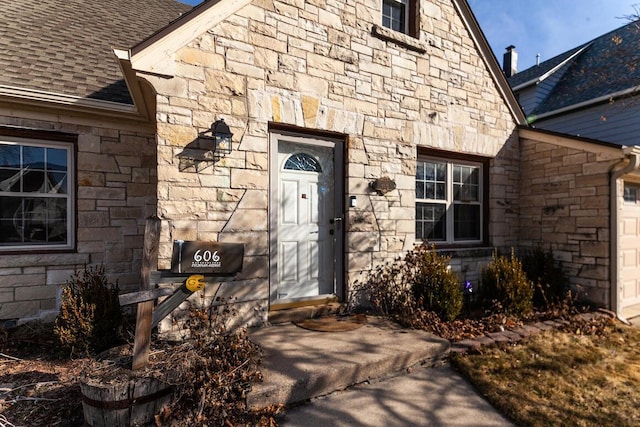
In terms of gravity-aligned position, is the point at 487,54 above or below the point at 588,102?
below

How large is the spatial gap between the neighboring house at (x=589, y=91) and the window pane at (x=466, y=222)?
4958 mm

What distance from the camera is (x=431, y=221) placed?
245 inches

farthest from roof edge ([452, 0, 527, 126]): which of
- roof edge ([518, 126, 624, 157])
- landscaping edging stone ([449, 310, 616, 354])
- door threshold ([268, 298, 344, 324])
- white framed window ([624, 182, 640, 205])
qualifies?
door threshold ([268, 298, 344, 324])

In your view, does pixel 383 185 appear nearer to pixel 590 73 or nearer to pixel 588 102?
pixel 588 102

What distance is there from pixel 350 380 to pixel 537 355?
2.56m

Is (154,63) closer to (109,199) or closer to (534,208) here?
(109,199)

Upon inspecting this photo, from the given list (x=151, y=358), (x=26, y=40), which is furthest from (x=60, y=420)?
(x=26, y=40)

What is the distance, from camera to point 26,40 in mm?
5602

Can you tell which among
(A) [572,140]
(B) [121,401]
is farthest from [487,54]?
(B) [121,401]

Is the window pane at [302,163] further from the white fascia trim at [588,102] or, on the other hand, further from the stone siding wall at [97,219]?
the white fascia trim at [588,102]

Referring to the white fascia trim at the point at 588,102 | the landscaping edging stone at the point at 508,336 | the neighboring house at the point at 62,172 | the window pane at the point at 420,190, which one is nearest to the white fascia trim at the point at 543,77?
the white fascia trim at the point at 588,102

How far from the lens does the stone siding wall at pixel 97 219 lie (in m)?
4.62

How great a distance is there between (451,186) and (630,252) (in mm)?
3452

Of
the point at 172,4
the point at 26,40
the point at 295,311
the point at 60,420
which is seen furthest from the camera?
the point at 172,4
